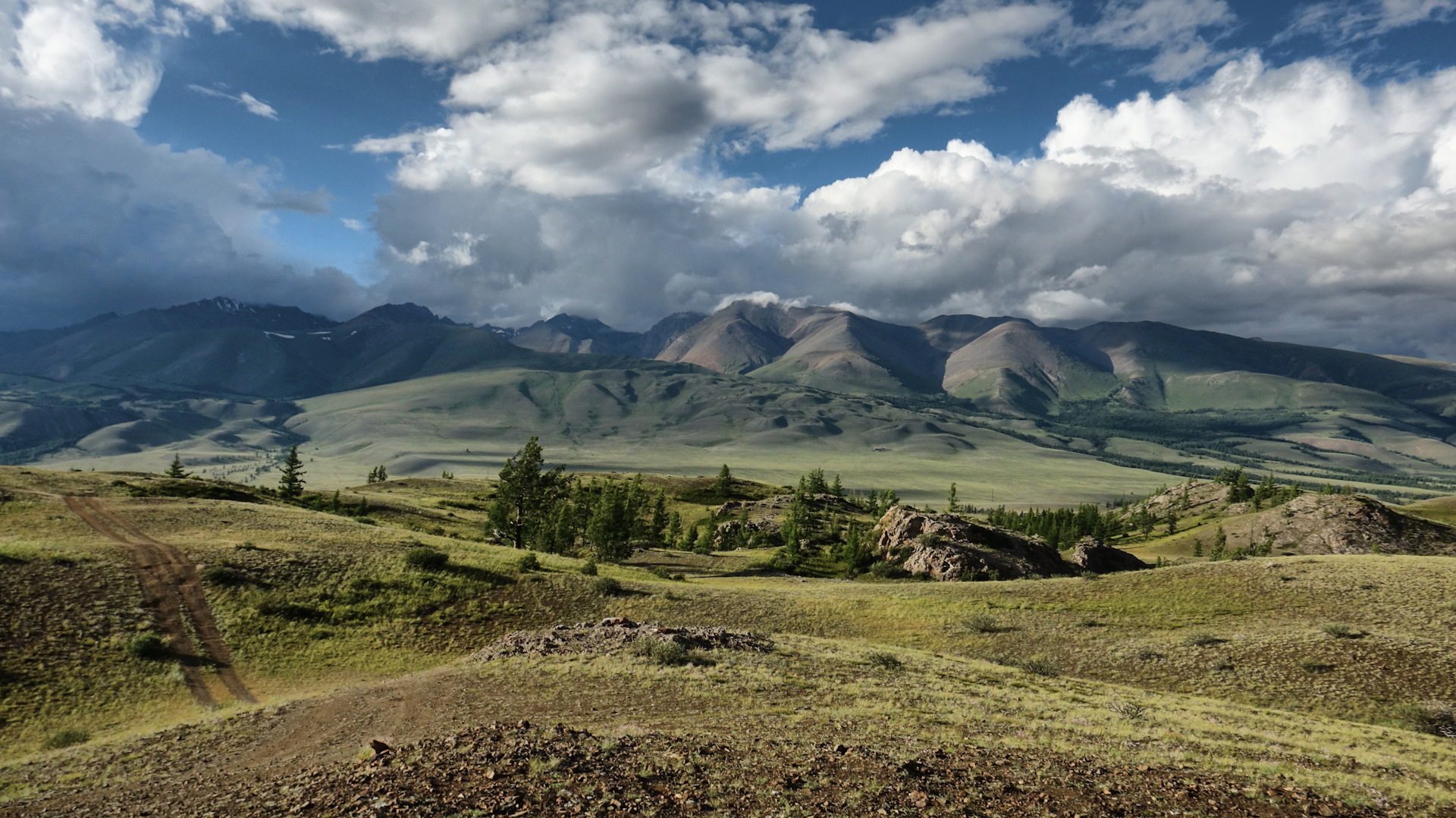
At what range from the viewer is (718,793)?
15844mm

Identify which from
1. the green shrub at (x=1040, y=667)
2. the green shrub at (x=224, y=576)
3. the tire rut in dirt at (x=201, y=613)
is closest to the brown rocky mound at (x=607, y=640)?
the tire rut in dirt at (x=201, y=613)

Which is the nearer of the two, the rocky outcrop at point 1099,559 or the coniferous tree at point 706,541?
the rocky outcrop at point 1099,559

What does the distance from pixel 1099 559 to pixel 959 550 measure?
26232mm

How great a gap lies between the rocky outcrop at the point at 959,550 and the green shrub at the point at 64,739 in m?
64.9

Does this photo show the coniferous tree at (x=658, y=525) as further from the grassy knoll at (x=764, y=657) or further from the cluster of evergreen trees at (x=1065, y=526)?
the cluster of evergreen trees at (x=1065, y=526)

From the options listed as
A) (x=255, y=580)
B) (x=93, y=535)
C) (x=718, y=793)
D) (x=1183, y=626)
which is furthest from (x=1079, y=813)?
(x=93, y=535)

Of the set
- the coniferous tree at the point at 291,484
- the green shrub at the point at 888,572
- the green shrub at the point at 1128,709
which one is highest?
the green shrub at the point at 1128,709

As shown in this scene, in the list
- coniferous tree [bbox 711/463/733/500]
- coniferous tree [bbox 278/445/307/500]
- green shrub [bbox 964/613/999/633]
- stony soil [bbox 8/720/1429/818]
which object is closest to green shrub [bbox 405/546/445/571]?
stony soil [bbox 8/720/1429/818]

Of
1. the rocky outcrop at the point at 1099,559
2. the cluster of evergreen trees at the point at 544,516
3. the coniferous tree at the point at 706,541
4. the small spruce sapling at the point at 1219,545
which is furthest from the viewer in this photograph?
the small spruce sapling at the point at 1219,545

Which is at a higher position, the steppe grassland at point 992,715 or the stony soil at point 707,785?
the stony soil at point 707,785

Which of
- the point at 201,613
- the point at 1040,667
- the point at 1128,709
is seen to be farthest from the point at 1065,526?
the point at 201,613

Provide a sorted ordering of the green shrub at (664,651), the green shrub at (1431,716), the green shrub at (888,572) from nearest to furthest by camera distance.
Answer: the green shrub at (1431,716), the green shrub at (664,651), the green shrub at (888,572)

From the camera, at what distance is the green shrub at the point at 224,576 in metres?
41.3

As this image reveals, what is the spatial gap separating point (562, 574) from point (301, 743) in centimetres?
2913
